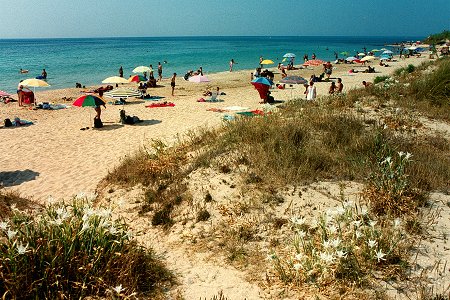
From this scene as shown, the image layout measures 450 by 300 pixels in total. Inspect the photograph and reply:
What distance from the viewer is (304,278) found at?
381 cm

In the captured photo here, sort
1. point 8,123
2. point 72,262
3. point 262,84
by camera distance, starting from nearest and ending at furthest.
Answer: point 72,262 → point 8,123 → point 262,84

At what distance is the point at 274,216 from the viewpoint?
5207 millimetres

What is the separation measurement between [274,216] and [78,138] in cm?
1063

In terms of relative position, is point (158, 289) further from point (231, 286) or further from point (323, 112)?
point (323, 112)

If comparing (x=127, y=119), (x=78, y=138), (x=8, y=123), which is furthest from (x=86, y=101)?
(x=8, y=123)

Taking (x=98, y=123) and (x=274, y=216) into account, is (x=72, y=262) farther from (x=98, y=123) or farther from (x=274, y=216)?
(x=98, y=123)

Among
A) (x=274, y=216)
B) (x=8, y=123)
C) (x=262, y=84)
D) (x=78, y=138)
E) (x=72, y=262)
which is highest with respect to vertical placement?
(x=262, y=84)

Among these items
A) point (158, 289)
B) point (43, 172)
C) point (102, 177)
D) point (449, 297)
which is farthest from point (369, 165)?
point (43, 172)

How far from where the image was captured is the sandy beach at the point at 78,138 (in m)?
9.03

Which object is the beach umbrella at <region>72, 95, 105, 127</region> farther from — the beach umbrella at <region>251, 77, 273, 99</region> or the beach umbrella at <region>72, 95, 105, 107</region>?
the beach umbrella at <region>251, 77, 273, 99</region>

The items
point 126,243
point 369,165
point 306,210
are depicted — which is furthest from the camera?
point 369,165

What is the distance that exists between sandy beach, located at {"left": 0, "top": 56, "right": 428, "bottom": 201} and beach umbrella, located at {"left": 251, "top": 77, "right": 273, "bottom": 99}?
0.80 m

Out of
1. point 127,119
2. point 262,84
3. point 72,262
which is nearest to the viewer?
point 72,262

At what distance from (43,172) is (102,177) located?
213 cm
